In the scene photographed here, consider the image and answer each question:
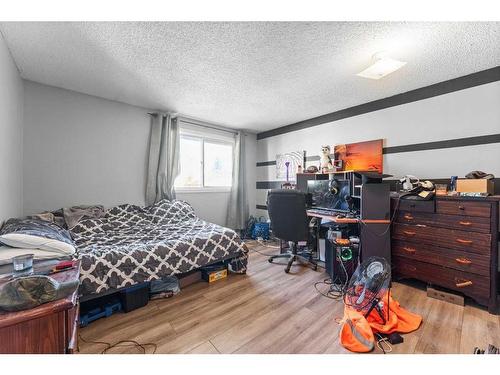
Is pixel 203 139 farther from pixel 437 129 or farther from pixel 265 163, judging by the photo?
pixel 437 129

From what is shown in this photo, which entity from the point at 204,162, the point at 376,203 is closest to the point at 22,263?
the point at 376,203

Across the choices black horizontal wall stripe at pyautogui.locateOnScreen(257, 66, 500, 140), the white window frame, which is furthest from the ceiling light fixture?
the white window frame

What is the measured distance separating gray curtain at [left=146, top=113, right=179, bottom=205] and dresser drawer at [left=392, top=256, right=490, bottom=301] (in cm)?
337

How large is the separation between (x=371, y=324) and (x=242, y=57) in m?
2.54

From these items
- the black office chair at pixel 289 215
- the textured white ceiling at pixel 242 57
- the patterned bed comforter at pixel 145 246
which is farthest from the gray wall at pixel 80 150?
the black office chair at pixel 289 215

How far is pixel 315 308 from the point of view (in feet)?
6.28

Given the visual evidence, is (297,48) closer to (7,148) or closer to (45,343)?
(45,343)

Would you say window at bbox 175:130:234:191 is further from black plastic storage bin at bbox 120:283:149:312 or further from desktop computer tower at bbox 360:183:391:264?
desktop computer tower at bbox 360:183:391:264

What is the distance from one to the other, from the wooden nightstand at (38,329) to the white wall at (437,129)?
3500 mm

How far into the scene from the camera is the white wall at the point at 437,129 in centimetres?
217

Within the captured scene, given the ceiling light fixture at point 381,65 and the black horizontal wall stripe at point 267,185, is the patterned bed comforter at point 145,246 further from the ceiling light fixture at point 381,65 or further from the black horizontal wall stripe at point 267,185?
the ceiling light fixture at point 381,65

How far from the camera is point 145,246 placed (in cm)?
204
